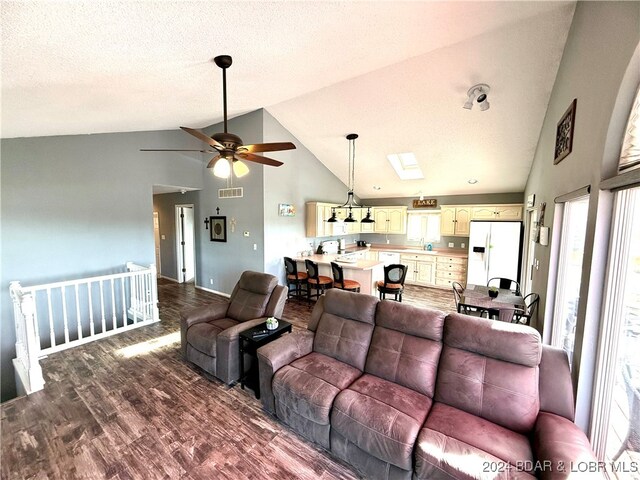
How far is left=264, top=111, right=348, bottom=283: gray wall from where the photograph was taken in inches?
208

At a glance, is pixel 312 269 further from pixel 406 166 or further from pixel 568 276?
pixel 568 276

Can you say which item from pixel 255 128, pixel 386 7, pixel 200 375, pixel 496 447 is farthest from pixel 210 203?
pixel 496 447

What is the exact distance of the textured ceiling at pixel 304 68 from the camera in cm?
192

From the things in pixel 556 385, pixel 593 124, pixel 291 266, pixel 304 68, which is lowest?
pixel 556 385

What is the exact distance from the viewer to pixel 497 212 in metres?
6.14

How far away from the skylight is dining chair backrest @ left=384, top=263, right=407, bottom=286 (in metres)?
2.55

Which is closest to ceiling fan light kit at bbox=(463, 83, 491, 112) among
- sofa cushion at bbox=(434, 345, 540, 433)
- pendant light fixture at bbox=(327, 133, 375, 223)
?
pendant light fixture at bbox=(327, 133, 375, 223)

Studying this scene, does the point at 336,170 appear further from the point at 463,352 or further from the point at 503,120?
the point at 463,352

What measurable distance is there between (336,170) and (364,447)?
20.1 feet

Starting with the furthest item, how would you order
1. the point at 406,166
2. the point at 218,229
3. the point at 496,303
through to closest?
the point at 406,166
the point at 218,229
the point at 496,303

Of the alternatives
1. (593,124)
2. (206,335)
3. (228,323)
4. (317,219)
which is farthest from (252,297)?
(593,124)

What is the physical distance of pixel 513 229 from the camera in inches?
219

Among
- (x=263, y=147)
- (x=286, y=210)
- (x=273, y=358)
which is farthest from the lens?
(x=286, y=210)

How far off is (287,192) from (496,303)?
4211 mm
